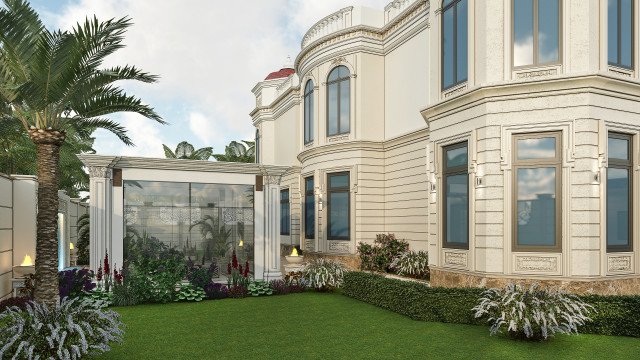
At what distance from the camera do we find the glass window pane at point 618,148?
10414 millimetres

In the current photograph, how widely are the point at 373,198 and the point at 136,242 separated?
911cm

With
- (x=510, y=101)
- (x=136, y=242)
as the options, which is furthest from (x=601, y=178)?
(x=136, y=242)

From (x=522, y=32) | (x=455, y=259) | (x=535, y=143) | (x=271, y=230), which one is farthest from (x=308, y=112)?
(x=535, y=143)

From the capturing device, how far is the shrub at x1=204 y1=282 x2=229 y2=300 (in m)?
12.9

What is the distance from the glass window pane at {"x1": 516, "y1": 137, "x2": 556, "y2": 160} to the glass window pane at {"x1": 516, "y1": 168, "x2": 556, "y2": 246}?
0.97ft

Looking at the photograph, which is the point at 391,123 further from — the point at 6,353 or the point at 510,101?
the point at 6,353

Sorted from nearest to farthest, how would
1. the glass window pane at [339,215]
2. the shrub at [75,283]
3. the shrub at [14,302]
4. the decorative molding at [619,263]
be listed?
1. the decorative molding at [619,263]
2. the shrub at [14,302]
3. the shrub at [75,283]
4. the glass window pane at [339,215]

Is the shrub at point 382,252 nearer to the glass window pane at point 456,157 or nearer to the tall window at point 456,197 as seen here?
the tall window at point 456,197

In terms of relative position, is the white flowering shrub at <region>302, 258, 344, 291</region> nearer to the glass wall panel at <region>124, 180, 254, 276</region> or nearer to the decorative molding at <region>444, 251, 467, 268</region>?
the glass wall panel at <region>124, 180, 254, 276</region>

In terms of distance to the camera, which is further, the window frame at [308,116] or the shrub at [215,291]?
the window frame at [308,116]

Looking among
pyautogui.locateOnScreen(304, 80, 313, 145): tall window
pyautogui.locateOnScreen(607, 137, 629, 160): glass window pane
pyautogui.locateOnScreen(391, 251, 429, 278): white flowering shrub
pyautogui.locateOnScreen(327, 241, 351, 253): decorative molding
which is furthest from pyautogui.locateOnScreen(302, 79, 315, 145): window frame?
pyautogui.locateOnScreen(607, 137, 629, 160): glass window pane

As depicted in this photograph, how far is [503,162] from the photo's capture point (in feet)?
34.3

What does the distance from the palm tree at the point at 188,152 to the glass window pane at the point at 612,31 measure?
3274cm

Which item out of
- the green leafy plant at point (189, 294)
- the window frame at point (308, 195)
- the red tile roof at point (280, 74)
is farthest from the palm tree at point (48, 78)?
the red tile roof at point (280, 74)
